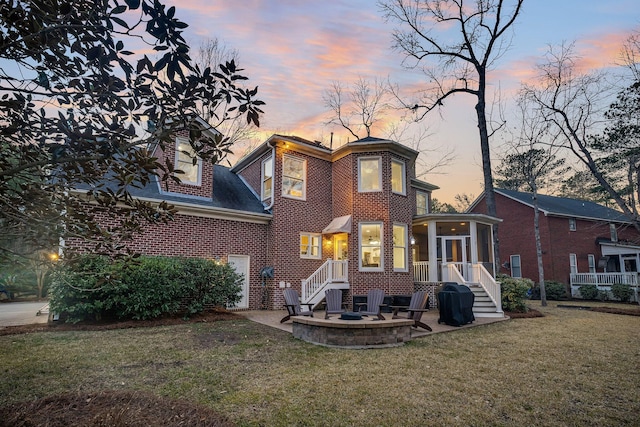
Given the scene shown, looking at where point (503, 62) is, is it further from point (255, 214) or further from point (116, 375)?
point (116, 375)

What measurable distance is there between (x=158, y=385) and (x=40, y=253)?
8.23 feet

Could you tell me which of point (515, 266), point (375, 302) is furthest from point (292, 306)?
point (515, 266)

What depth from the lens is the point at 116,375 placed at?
4.81m

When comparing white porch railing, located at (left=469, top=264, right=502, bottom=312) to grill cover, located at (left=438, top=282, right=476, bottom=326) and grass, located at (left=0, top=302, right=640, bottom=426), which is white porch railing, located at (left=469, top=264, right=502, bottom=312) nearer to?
grill cover, located at (left=438, top=282, right=476, bottom=326)

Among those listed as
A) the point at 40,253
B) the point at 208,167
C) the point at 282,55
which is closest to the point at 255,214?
the point at 208,167

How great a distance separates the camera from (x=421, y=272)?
15.1 metres

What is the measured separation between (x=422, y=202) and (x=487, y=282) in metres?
7.81

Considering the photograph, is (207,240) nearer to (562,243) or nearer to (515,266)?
(515,266)

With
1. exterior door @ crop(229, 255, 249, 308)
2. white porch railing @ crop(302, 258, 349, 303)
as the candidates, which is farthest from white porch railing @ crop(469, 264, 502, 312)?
exterior door @ crop(229, 255, 249, 308)

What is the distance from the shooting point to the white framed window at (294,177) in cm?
1388

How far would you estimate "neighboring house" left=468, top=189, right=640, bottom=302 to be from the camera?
2217cm

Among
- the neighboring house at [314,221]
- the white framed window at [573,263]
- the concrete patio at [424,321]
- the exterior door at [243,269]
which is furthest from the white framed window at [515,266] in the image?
the exterior door at [243,269]

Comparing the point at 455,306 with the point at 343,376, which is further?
the point at 455,306

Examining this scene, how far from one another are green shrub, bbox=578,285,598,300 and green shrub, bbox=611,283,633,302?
987 mm
